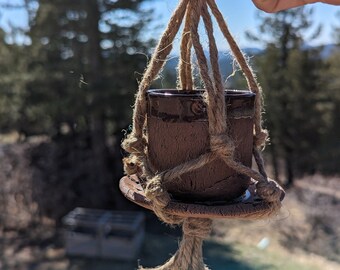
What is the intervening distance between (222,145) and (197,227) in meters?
0.12

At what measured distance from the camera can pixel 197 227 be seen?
580 mm

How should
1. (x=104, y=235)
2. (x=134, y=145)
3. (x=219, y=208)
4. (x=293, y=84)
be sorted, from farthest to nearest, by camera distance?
Result: (x=293, y=84), (x=104, y=235), (x=134, y=145), (x=219, y=208)

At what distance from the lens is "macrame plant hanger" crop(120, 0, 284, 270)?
532 mm

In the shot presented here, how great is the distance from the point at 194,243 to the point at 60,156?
Result: 3.78 metres

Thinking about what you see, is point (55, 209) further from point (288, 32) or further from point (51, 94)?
point (288, 32)

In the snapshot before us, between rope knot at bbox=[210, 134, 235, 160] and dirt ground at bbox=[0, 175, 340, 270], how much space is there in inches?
108

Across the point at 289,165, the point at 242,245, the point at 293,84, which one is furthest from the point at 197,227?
the point at 289,165

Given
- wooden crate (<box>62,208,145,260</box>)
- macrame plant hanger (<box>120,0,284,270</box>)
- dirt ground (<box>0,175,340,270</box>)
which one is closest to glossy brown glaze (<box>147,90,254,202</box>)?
macrame plant hanger (<box>120,0,284,270</box>)

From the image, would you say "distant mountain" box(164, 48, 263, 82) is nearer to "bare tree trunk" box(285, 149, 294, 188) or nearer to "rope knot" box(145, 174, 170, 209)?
"rope knot" box(145, 174, 170, 209)

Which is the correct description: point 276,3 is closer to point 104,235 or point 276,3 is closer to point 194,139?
point 194,139

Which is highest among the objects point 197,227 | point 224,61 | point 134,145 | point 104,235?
point 224,61

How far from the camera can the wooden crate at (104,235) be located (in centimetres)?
349

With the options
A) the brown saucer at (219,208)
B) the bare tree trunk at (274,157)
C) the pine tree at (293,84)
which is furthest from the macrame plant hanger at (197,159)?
the bare tree trunk at (274,157)

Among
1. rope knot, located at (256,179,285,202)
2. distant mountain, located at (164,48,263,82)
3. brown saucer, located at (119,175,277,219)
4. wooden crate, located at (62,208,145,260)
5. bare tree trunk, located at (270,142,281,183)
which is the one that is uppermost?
distant mountain, located at (164,48,263,82)
